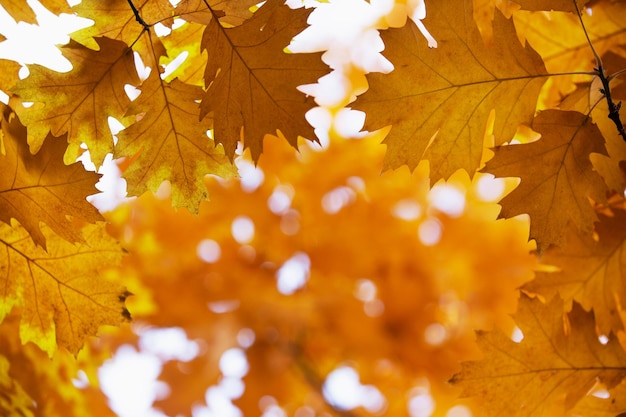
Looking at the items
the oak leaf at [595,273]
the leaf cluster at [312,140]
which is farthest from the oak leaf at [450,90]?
the oak leaf at [595,273]

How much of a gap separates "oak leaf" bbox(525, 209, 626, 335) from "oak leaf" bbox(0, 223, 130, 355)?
84cm

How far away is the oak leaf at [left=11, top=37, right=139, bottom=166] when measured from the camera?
0.93m

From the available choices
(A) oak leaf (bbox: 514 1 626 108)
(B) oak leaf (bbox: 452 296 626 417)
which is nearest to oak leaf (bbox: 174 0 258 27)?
(A) oak leaf (bbox: 514 1 626 108)

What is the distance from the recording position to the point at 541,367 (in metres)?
1.08

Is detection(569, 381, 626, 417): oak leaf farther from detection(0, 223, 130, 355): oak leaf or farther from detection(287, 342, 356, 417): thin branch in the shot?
detection(287, 342, 356, 417): thin branch

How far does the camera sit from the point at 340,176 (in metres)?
4.29

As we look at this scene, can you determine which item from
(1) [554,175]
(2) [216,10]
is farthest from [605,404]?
(2) [216,10]

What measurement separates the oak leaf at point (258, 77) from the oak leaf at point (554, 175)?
33 centimetres

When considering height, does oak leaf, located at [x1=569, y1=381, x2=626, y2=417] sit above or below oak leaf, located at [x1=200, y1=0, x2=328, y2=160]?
below

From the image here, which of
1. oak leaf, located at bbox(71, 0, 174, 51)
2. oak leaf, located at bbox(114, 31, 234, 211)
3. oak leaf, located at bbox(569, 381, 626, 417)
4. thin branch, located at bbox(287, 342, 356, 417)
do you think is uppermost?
thin branch, located at bbox(287, 342, 356, 417)

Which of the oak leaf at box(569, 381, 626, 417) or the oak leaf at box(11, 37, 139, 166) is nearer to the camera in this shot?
the oak leaf at box(11, 37, 139, 166)

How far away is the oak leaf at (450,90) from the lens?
91 centimetres

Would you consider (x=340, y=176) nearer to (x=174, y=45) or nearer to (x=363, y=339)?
(x=363, y=339)

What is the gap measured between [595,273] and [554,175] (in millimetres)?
341
